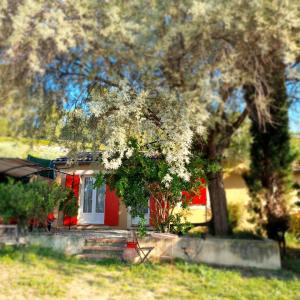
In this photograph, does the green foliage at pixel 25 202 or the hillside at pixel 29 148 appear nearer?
the hillside at pixel 29 148

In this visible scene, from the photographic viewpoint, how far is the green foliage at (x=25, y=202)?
1032 cm

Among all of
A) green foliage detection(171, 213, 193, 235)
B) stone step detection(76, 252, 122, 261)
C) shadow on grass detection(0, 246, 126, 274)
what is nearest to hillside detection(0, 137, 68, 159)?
shadow on grass detection(0, 246, 126, 274)

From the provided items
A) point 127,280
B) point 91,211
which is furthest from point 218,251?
point 91,211

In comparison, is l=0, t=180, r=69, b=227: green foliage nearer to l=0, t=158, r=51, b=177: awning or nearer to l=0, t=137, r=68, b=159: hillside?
l=0, t=137, r=68, b=159: hillside

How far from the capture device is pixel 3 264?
852 centimetres

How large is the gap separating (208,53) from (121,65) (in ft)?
7.30

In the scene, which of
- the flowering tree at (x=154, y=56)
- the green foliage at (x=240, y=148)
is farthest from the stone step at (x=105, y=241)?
the green foliage at (x=240, y=148)

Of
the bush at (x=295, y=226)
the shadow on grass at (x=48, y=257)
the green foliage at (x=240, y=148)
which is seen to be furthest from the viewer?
the green foliage at (x=240, y=148)

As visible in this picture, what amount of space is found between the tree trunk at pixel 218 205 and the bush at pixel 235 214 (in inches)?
164

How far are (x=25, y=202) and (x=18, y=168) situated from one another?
369 cm

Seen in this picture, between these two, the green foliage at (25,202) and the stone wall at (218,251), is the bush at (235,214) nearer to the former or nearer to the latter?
the stone wall at (218,251)

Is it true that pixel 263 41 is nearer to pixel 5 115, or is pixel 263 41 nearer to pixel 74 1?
pixel 74 1

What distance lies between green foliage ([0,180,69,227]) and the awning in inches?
72.7

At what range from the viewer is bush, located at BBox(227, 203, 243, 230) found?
49.1 ft
